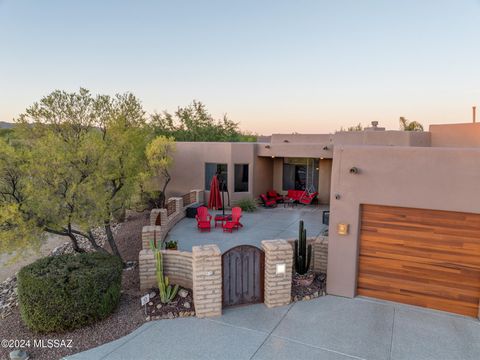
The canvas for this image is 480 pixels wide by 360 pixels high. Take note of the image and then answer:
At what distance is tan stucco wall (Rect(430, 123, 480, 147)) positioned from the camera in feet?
42.8

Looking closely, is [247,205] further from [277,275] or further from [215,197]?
[277,275]

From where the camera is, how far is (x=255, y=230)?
12.8 metres

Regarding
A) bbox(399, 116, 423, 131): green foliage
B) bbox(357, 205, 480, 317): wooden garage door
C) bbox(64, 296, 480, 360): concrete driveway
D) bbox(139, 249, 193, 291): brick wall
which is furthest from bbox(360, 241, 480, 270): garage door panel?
bbox(399, 116, 423, 131): green foliage

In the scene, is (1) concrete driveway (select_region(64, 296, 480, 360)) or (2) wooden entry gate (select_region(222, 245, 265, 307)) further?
(2) wooden entry gate (select_region(222, 245, 265, 307))

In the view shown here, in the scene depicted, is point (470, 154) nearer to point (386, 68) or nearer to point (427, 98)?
point (386, 68)

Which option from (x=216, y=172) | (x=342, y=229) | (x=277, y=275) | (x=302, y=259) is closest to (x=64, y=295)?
(x=277, y=275)

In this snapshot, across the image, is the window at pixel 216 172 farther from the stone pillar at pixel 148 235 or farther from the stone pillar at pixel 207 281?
the stone pillar at pixel 207 281

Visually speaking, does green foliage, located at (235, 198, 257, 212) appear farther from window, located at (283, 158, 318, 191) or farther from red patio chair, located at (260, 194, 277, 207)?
window, located at (283, 158, 318, 191)

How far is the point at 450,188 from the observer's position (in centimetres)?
639

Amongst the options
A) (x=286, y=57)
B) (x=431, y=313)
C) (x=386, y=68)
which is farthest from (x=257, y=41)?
(x=431, y=313)

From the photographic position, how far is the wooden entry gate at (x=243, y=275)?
6879 millimetres

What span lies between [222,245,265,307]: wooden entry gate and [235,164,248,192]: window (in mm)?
10604

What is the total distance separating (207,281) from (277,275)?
1.65 m

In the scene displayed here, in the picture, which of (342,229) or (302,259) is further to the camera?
(302,259)
